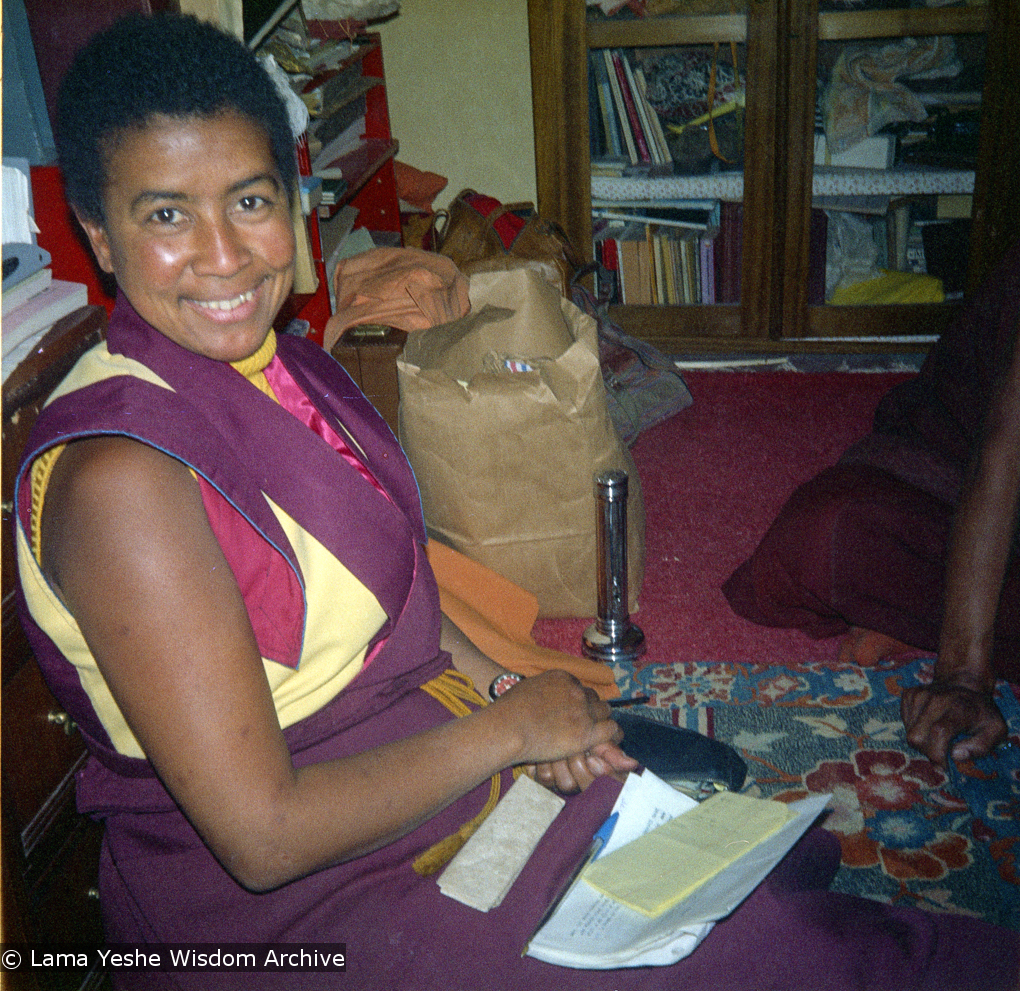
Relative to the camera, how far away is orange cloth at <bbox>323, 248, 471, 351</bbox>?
7.82ft

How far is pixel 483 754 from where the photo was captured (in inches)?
37.2

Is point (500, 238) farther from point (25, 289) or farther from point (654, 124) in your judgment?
point (25, 289)

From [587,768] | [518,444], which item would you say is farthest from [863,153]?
[587,768]

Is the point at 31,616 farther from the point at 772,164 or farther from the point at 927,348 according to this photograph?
the point at 927,348

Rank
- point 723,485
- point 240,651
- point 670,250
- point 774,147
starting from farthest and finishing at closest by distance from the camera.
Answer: point 670,250 < point 774,147 < point 723,485 < point 240,651

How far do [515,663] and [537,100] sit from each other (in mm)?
2061

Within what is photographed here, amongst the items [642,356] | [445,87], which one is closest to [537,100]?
[445,87]

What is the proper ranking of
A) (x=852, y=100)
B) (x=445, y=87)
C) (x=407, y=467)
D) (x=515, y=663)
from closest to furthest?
(x=407, y=467) → (x=515, y=663) → (x=852, y=100) → (x=445, y=87)

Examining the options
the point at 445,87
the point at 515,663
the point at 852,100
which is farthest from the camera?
the point at 445,87

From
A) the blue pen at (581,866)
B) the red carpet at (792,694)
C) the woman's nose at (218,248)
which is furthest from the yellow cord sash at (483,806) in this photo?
the red carpet at (792,694)

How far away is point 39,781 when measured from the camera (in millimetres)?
1029

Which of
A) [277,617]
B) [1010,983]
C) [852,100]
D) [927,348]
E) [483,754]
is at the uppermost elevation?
[852,100]

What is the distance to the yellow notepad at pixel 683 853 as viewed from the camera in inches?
32.6

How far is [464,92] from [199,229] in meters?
2.76
